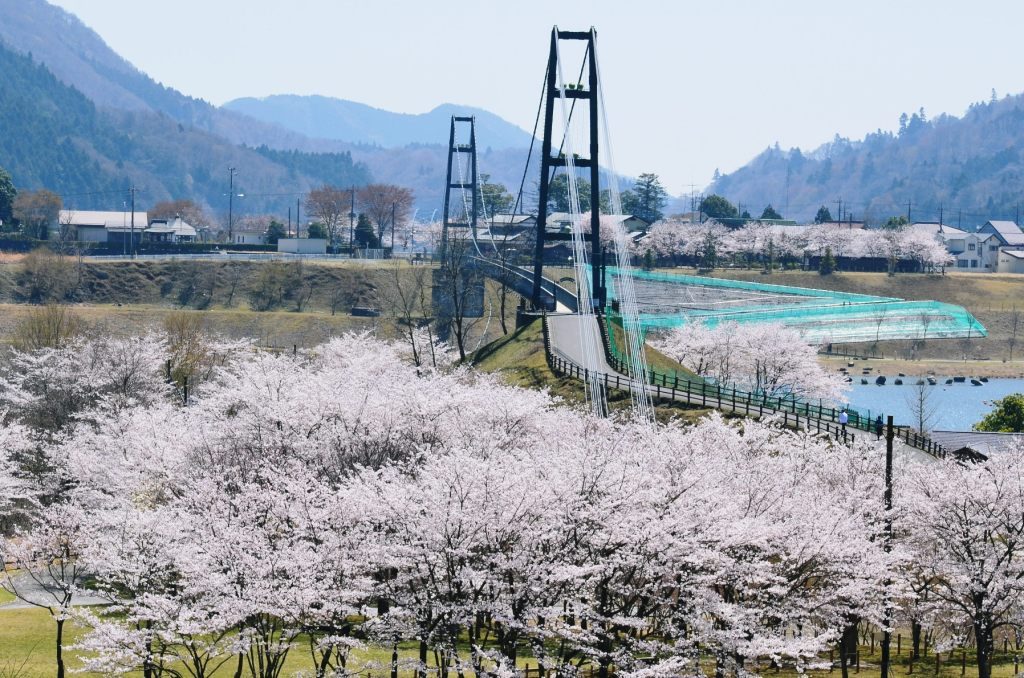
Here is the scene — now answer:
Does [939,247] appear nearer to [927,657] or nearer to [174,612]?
[927,657]

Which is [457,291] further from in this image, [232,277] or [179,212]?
[179,212]

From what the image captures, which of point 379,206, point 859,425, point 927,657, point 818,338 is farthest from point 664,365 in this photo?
point 379,206

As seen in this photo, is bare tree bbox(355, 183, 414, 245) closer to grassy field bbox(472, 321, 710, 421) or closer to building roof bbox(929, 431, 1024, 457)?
grassy field bbox(472, 321, 710, 421)

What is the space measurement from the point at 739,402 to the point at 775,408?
1639mm

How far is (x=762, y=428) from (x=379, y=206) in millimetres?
114464

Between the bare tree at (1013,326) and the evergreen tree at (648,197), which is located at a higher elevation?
the evergreen tree at (648,197)

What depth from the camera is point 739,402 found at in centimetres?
4256

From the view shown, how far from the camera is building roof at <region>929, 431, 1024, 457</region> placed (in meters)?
38.1

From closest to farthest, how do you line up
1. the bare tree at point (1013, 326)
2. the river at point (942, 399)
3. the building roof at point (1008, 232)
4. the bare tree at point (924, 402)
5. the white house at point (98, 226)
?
the bare tree at point (924, 402)
the river at point (942, 399)
the bare tree at point (1013, 326)
the white house at point (98, 226)
the building roof at point (1008, 232)

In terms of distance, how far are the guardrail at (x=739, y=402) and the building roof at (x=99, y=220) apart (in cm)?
8001

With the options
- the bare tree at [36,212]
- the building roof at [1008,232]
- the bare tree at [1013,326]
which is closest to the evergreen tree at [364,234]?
the bare tree at [36,212]

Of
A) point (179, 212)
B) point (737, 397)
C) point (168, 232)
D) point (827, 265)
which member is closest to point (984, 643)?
point (737, 397)

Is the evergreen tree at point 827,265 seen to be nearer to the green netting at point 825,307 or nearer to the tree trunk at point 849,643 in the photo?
the green netting at point 825,307

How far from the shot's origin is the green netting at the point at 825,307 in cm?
9544
